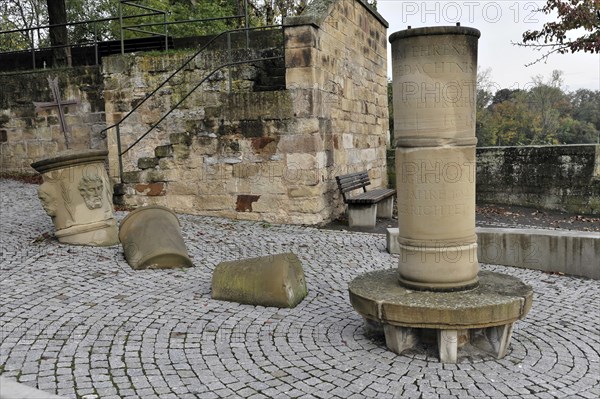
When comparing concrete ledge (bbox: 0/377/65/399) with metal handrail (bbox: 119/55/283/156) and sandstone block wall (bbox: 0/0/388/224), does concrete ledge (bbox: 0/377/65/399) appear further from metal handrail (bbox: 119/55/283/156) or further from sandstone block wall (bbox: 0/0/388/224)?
metal handrail (bbox: 119/55/283/156)

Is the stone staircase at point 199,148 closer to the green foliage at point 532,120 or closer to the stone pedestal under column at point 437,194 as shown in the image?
the stone pedestal under column at point 437,194

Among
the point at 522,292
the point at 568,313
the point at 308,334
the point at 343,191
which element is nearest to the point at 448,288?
the point at 522,292

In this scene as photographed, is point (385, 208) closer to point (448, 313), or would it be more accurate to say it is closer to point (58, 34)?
point (448, 313)

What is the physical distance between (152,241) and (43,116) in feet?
25.9

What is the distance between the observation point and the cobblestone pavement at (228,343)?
3.46 metres

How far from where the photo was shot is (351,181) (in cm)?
1041

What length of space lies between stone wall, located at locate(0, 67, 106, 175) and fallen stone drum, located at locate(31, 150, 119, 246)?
5.26 meters

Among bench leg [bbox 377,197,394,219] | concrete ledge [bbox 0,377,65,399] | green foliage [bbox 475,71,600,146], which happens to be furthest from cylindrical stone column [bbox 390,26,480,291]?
green foliage [bbox 475,71,600,146]

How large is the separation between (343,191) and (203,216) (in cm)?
253

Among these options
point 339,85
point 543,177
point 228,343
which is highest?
point 339,85

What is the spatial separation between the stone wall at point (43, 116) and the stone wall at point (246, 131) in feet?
Result: 7.76

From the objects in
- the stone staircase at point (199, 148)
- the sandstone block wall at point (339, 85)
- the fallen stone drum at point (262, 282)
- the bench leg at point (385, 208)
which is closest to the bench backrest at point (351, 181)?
the sandstone block wall at point (339, 85)

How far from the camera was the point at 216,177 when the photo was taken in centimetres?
980

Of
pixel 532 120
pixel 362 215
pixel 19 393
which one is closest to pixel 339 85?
pixel 362 215
